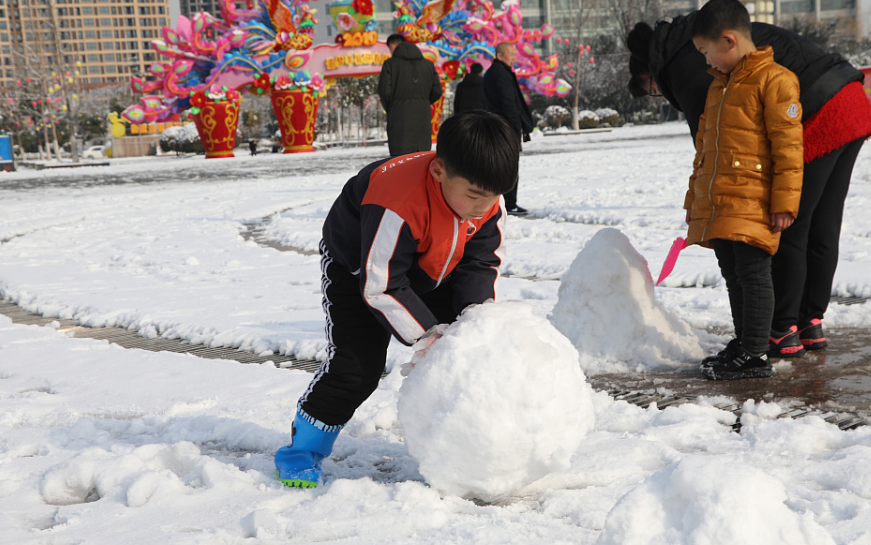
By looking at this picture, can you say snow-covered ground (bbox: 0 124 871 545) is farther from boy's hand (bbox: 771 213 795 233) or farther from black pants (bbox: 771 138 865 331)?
boy's hand (bbox: 771 213 795 233)

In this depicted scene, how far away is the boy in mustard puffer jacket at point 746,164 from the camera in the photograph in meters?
2.80

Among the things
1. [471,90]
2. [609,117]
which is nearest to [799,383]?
[471,90]

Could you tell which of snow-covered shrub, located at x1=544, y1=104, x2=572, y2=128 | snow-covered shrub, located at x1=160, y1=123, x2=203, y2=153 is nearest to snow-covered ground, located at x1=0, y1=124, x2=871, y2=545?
snow-covered shrub, located at x1=160, y1=123, x2=203, y2=153

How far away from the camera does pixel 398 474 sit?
229 cm

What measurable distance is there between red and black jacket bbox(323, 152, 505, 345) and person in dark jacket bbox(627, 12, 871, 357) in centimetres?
142

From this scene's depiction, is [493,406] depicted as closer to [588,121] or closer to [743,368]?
[743,368]

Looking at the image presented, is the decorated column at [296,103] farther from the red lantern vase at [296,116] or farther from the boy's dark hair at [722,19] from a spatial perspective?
the boy's dark hair at [722,19]

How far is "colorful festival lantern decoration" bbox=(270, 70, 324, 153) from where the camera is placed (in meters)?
24.8

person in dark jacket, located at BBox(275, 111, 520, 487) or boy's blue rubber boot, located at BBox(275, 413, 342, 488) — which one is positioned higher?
person in dark jacket, located at BBox(275, 111, 520, 487)

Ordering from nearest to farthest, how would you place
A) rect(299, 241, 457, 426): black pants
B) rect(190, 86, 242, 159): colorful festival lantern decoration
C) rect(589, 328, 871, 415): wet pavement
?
rect(299, 241, 457, 426): black pants < rect(589, 328, 871, 415): wet pavement < rect(190, 86, 242, 159): colorful festival lantern decoration

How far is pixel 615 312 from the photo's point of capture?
10.8 ft

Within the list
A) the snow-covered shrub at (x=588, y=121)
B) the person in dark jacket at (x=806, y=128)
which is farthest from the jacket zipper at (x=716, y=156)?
the snow-covered shrub at (x=588, y=121)

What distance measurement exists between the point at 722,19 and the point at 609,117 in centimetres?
3843

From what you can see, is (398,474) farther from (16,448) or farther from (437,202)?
(16,448)
